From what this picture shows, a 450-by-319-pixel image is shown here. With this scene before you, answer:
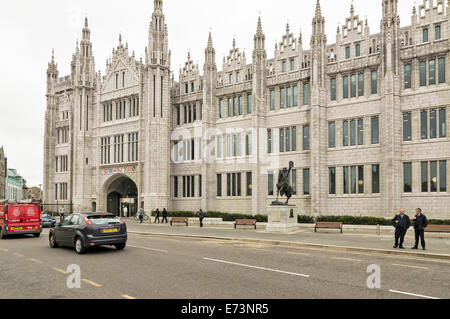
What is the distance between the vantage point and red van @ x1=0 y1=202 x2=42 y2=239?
20.7m

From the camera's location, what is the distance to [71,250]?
15469 mm

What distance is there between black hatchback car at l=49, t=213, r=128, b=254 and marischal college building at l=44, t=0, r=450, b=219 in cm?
2050

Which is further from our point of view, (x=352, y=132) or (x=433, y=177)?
(x=352, y=132)

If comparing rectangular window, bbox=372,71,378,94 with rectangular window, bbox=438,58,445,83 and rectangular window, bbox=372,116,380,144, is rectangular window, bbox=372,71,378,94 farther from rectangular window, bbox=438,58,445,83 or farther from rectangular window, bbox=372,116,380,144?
rectangular window, bbox=438,58,445,83

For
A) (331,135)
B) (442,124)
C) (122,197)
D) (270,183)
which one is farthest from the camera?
(122,197)

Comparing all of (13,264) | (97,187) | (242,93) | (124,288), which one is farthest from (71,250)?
(97,187)

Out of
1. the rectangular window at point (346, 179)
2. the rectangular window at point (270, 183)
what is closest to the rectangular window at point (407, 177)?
the rectangular window at point (346, 179)

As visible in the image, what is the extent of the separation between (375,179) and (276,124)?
391 inches

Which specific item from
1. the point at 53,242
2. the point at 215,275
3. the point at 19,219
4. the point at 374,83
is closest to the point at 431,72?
the point at 374,83

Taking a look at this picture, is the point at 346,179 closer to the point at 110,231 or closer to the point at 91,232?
the point at 110,231

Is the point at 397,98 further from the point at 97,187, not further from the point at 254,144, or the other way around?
the point at 97,187

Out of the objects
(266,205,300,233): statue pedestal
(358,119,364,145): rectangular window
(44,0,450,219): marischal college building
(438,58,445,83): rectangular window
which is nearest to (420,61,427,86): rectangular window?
(44,0,450,219): marischal college building

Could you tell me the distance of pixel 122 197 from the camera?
162 ft

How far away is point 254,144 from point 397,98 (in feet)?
41.3
